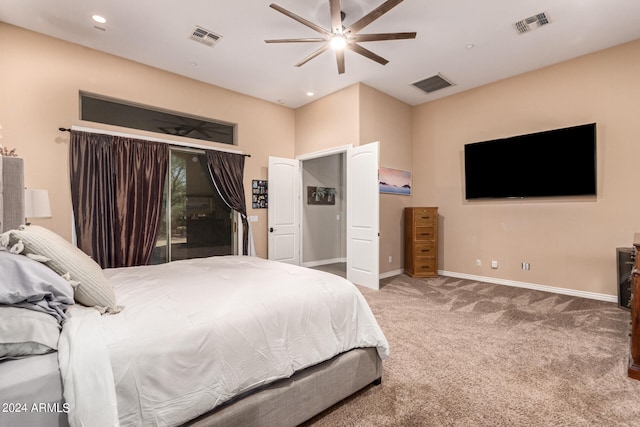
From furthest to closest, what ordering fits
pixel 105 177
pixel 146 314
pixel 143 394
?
pixel 105 177
pixel 146 314
pixel 143 394

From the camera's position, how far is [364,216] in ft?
15.1

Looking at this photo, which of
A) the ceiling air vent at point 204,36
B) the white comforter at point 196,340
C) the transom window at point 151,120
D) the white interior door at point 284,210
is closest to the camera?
the white comforter at point 196,340

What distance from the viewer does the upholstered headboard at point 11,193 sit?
214 centimetres

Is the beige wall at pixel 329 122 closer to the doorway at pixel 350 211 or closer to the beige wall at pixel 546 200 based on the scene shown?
the doorway at pixel 350 211

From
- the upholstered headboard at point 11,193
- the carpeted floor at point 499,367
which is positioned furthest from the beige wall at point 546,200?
the upholstered headboard at point 11,193

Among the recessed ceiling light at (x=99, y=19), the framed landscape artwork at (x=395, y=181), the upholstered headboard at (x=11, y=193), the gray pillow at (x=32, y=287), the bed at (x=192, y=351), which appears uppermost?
the recessed ceiling light at (x=99, y=19)

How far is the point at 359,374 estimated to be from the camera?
73.9 inches

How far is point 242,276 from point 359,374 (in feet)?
3.35

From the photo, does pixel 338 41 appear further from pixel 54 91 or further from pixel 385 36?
pixel 54 91

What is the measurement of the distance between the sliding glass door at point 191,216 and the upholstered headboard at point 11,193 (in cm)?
213

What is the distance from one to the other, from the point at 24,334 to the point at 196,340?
58 centimetres

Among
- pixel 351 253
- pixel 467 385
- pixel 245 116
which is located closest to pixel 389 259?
pixel 351 253

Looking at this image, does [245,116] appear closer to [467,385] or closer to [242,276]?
[242,276]

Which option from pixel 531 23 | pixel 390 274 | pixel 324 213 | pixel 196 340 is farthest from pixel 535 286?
pixel 196 340
